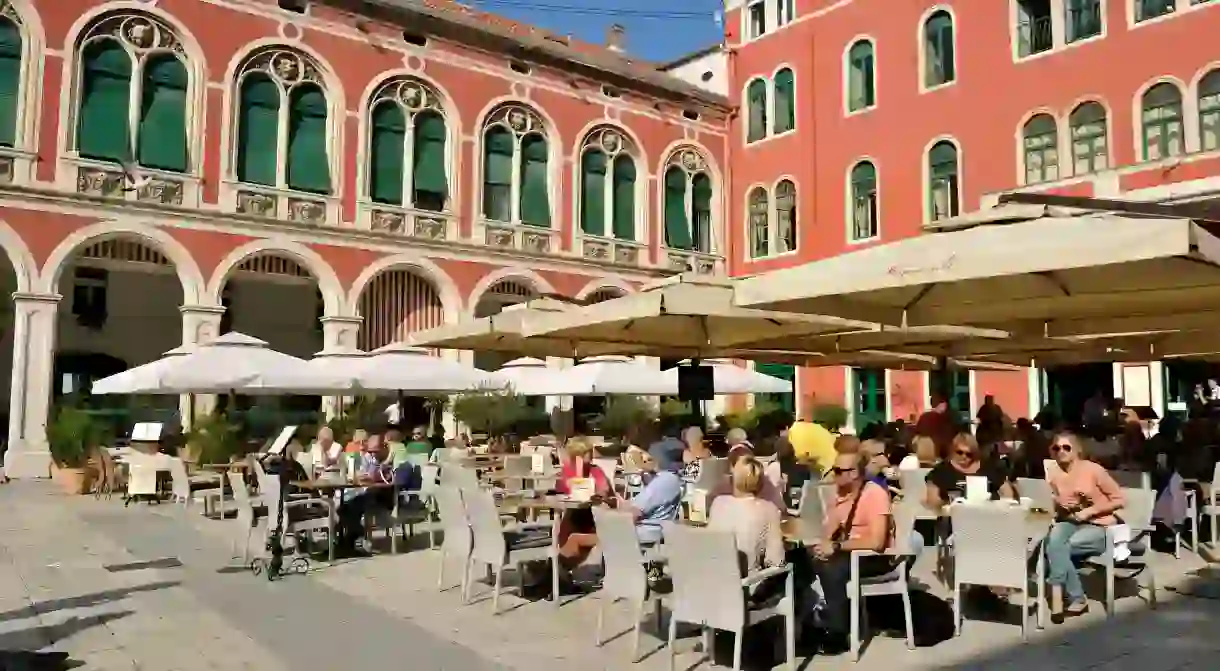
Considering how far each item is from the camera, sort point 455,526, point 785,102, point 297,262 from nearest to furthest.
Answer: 1. point 455,526
2. point 297,262
3. point 785,102

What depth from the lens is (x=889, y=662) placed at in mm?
5203

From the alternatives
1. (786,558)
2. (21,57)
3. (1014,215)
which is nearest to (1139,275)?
(1014,215)

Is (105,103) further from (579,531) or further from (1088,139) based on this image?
(1088,139)

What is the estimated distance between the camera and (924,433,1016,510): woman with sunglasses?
6.79 meters

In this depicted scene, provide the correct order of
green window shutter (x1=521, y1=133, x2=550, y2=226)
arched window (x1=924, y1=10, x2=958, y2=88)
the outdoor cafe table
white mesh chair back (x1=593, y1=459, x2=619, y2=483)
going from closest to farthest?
the outdoor cafe table → white mesh chair back (x1=593, y1=459, x2=619, y2=483) → arched window (x1=924, y1=10, x2=958, y2=88) → green window shutter (x1=521, y1=133, x2=550, y2=226)

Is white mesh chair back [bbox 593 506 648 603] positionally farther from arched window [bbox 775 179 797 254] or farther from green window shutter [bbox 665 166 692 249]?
arched window [bbox 775 179 797 254]

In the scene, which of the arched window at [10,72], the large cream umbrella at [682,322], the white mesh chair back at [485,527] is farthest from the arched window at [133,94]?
the white mesh chair back at [485,527]

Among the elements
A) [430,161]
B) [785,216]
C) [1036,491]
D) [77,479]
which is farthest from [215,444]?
[785,216]

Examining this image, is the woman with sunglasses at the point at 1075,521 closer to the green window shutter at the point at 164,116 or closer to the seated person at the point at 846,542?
the seated person at the point at 846,542

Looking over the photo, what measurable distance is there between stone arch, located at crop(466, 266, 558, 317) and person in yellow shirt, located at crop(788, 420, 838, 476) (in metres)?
11.5

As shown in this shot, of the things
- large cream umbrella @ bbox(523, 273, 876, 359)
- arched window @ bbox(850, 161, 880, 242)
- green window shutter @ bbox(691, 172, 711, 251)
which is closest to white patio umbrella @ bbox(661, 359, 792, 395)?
large cream umbrella @ bbox(523, 273, 876, 359)

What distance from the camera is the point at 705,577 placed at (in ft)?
15.7

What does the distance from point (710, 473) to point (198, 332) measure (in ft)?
41.7

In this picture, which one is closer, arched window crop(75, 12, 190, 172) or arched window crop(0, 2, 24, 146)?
arched window crop(0, 2, 24, 146)
